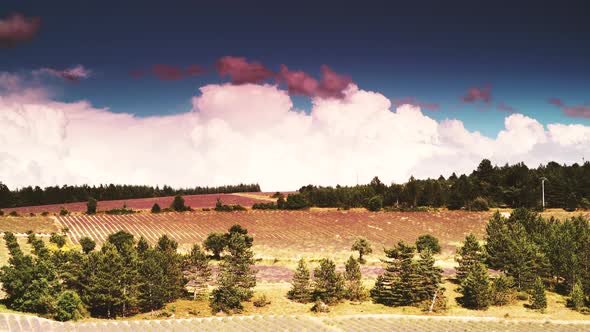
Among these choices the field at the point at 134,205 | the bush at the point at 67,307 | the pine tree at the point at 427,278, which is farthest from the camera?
the field at the point at 134,205

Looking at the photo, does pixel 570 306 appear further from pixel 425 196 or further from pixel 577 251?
pixel 425 196

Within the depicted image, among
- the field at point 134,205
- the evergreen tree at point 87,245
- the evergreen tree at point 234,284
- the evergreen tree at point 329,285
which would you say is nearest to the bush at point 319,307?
the evergreen tree at point 329,285

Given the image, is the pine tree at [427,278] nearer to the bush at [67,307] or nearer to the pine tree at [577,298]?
the pine tree at [577,298]

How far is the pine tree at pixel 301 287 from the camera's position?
61356 mm

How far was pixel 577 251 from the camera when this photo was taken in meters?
70.6

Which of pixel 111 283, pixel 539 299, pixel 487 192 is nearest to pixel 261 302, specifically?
pixel 111 283

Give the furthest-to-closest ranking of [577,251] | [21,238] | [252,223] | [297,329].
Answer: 1. [252,223]
2. [21,238]
3. [577,251]
4. [297,329]

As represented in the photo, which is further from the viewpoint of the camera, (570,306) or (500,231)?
(500,231)


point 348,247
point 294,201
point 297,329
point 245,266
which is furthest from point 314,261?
point 294,201

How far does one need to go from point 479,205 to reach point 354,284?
8832cm

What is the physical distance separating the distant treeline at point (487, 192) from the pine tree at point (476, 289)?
8323 centimetres

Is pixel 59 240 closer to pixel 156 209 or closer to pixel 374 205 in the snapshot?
pixel 156 209

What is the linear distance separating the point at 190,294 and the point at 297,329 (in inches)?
842

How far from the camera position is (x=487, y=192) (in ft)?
498
